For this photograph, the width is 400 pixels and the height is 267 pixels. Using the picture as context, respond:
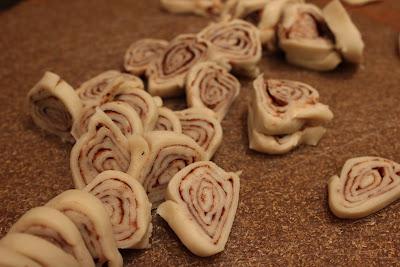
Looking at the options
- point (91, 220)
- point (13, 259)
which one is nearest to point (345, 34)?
point (91, 220)

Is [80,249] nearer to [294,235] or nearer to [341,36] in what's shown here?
[294,235]

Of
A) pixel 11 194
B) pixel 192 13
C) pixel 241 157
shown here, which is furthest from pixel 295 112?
pixel 192 13

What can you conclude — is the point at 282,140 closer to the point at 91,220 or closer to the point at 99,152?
the point at 99,152

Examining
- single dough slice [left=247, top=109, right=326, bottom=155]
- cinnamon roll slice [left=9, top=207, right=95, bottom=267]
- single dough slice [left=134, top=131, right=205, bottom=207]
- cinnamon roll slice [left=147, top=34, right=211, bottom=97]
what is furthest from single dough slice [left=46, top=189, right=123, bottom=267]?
cinnamon roll slice [left=147, top=34, right=211, bottom=97]

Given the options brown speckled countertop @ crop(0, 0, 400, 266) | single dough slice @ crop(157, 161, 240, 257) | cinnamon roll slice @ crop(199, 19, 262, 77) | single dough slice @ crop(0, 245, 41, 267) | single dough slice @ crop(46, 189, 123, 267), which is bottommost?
brown speckled countertop @ crop(0, 0, 400, 266)

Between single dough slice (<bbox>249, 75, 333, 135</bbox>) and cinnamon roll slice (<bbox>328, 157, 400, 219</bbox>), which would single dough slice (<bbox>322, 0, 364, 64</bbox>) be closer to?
single dough slice (<bbox>249, 75, 333, 135</bbox>)

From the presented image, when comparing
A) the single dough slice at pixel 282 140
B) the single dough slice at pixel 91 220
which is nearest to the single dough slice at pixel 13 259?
the single dough slice at pixel 91 220
